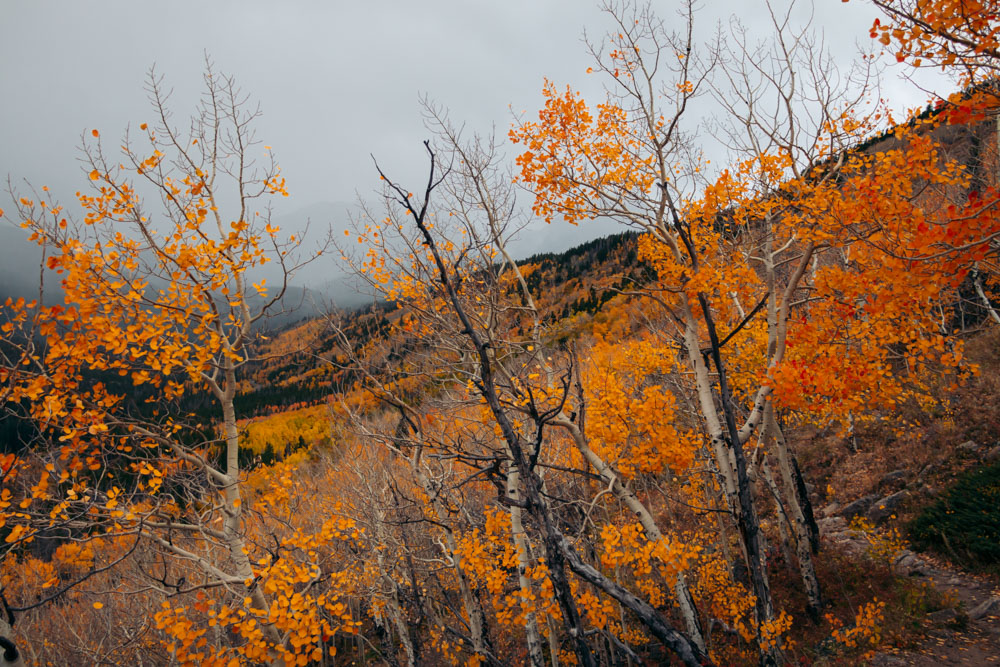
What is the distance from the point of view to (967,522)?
33.4ft

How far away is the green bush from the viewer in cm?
957

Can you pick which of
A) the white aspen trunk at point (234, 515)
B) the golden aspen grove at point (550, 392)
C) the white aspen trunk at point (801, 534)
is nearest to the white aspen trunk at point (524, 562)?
the golden aspen grove at point (550, 392)

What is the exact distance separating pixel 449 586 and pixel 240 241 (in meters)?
19.2

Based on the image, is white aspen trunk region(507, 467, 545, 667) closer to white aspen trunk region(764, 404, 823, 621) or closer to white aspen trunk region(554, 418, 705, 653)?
white aspen trunk region(554, 418, 705, 653)

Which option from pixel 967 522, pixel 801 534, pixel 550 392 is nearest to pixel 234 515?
pixel 550 392

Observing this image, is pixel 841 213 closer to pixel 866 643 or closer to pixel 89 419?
pixel 866 643

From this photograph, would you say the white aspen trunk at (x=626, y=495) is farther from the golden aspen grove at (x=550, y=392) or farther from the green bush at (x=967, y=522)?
the green bush at (x=967, y=522)

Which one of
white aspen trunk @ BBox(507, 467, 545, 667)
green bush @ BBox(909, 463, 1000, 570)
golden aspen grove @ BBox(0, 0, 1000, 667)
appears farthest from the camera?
green bush @ BBox(909, 463, 1000, 570)

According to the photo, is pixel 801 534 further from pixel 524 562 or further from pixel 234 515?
pixel 234 515

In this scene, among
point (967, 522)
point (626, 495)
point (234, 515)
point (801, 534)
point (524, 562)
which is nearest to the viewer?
point (234, 515)

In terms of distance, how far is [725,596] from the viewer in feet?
35.3

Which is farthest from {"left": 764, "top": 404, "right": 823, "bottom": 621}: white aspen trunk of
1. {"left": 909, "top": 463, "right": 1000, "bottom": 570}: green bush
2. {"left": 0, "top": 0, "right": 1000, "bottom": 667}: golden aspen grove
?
{"left": 909, "top": 463, "right": 1000, "bottom": 570}: green bush

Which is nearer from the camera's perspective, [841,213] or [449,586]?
[841,213]

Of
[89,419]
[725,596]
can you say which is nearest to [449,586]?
[725,596]
